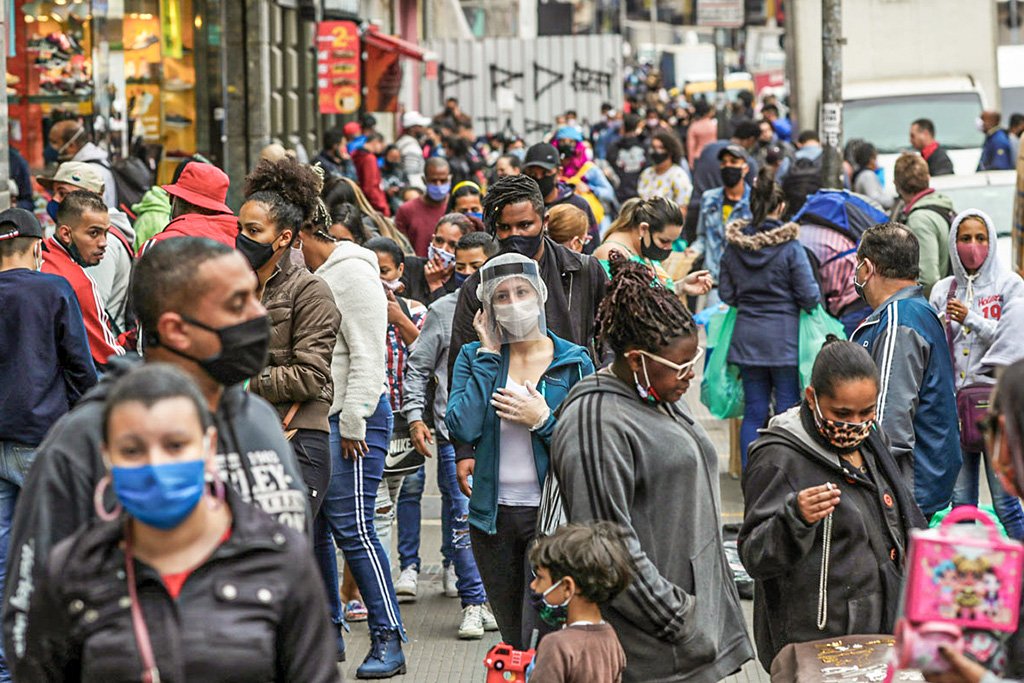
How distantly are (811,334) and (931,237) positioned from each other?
3.54ft

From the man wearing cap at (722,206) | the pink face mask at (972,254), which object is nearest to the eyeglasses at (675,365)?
the pink face mask at (972,254)

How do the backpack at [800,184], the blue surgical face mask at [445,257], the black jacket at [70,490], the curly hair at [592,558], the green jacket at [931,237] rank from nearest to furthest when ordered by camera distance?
the black jacket at [70,490], the curly hair at [592,558], the blue surgical face mask at [445,257], the green jacket at [931,237], the backpack at [800,184]

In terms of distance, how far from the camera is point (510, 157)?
12.6 metres

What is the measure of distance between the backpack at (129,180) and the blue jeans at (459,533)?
4.97 m

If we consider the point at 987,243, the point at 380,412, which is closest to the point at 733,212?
the point at 987,243

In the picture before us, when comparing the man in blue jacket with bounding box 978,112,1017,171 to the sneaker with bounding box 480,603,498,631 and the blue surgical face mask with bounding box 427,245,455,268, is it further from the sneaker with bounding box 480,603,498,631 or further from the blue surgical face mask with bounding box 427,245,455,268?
the sneaker with bounding box 480,603,498,631

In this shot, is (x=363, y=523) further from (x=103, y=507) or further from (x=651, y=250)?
(x=103, y=507)

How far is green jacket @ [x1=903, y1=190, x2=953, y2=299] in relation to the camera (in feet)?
33.1

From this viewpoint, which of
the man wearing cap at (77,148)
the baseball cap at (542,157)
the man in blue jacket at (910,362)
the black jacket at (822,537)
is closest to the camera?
the black jacket at (822,537)

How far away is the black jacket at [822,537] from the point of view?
488cm

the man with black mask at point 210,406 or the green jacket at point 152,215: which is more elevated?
the green jacket at point 152,215

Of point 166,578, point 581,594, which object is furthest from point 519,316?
point 166,578

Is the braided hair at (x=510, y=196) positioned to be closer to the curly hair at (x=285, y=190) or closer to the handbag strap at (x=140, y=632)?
the curly hair at (x=285, y=190)

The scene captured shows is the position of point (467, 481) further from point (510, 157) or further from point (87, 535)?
point (510, 157)
